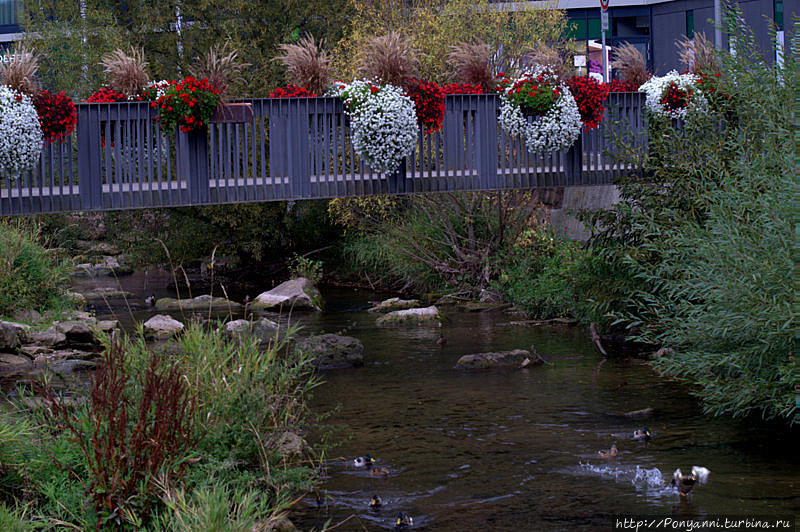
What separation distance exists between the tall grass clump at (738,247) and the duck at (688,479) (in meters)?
1.18

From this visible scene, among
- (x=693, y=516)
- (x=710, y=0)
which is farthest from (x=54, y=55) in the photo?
(x=710, y=0)

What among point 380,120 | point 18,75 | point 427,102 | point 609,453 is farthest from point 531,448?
point 18,75

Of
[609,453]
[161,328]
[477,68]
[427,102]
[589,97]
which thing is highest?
[477,68]

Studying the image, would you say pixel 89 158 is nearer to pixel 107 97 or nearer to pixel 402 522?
pixel 107 97

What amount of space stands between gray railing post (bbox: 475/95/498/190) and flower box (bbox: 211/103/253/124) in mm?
3619

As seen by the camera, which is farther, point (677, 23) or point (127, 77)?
point (677, 23)

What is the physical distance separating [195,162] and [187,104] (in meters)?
0.91

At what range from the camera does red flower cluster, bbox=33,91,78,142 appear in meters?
12.6

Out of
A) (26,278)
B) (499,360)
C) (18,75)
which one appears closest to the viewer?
(18,75)

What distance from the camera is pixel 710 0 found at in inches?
1642

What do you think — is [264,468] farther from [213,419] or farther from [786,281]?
[786,281]

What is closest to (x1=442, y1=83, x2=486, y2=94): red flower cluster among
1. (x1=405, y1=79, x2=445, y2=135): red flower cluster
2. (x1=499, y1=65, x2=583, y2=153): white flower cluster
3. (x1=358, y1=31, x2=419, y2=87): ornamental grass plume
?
(x1=499, y1=65, x2=583, y2=153): white flower cluster

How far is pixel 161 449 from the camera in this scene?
22.2 feet

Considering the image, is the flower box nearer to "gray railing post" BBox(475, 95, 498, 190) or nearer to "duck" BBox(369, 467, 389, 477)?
"gray railing post" BBox(475, 95, 498, 190)
